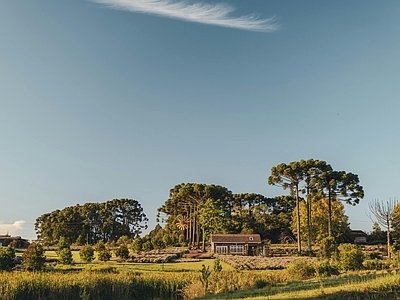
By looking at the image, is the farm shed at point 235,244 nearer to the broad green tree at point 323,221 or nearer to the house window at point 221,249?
the house window at point 221,249

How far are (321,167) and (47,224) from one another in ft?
155

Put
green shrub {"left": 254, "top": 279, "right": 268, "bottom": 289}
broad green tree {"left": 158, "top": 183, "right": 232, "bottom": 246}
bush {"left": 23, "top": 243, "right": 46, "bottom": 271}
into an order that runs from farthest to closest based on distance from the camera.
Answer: broad green tree {"left": 158, "top": 183, "right": 232, "bottom": 246}
bush {"left": 23, "top": 243, "right": 46, "bottom": 271}
green shrub {"left": 254, "top": 279, "right": 268, "bottom": 289}

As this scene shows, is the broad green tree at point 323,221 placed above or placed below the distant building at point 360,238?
above

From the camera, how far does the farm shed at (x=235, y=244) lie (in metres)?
42.5

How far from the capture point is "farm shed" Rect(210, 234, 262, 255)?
Answer: 42500 mm

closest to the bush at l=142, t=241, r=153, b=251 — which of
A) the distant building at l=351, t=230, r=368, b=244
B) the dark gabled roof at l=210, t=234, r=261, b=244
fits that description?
the dark gabled roof at l=210, t=234, r=261, b=244

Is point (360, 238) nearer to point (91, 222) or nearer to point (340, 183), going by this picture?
point (340, 183)

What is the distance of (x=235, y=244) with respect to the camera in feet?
142

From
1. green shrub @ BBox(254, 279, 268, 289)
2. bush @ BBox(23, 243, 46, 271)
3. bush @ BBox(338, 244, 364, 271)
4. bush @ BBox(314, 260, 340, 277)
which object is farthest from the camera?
bush @ BBox(23, 243, 46, 271)

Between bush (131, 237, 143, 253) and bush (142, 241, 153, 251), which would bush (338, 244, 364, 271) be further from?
bush (142, 241, 153, 251)

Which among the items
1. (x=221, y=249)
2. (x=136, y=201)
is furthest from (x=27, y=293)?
(x=136, y=201)

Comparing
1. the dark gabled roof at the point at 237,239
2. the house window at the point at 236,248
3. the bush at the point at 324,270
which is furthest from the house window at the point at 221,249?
the bush at the point at 324,270

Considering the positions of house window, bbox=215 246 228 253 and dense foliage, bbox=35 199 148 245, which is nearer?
house window, bbox=215 246 228 253

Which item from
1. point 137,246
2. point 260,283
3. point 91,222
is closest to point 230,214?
point 137,246
